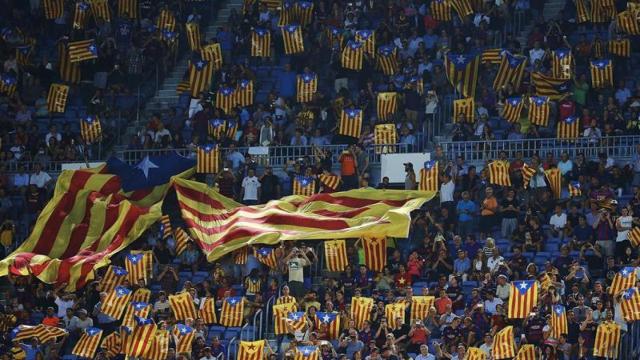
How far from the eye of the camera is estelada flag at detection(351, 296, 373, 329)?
111ft

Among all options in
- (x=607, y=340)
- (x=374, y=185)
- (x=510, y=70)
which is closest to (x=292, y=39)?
(x=374, y=185)

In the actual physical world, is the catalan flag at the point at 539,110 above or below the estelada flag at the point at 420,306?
above

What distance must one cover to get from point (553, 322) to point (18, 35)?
17817 mm

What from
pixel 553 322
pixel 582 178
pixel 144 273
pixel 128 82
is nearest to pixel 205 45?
pixel 128 82

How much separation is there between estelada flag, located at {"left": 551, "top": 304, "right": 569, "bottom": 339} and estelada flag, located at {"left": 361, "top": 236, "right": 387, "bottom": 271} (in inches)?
180

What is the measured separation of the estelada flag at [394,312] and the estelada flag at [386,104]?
273 inches

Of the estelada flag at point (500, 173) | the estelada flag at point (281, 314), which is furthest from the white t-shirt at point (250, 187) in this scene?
the estelada flag at point (500, 173)

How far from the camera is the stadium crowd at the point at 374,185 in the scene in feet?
109

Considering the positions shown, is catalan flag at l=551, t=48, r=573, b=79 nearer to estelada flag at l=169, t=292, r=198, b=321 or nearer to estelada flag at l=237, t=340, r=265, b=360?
estelada flag at l=169, t=292, r=198, b=321

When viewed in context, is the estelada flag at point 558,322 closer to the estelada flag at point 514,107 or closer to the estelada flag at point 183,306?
the estelada flag at point 183,306

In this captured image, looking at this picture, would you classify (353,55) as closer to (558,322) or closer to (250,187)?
(250,187)

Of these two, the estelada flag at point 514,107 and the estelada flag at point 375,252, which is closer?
the estelada flag at point 375,252

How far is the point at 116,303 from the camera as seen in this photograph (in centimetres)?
3572

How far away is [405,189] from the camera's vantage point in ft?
124
